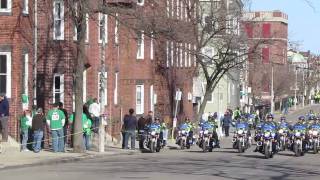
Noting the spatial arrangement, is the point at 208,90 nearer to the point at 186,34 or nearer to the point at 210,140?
the point at 186,34

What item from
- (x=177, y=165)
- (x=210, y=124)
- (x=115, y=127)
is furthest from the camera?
(x=115, y=127)

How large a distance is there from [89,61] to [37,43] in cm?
495

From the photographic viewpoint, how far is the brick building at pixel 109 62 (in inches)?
1160

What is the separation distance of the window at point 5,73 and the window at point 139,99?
53.2ft

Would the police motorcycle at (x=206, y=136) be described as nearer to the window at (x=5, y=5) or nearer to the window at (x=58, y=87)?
the window at (x=58, y=87)

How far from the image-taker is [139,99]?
44188 millimetres

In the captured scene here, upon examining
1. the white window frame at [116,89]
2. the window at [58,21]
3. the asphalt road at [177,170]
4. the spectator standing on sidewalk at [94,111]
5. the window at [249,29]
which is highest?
the window at [249,29]

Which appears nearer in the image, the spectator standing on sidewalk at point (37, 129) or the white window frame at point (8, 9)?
the spectator standing on sidewalk at point (37, 129)

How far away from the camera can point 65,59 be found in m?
32.8

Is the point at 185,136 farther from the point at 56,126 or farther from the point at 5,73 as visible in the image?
the point at 5,73

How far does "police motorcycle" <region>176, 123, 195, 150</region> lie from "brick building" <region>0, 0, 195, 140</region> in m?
4.30

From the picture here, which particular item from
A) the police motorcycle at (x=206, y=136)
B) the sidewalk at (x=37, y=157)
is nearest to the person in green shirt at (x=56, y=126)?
the sidewalk at (x=37, y=157)

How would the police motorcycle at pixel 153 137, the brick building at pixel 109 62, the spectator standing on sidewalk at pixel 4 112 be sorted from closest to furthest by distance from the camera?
the spectator standing on sidewalk at pixel 4 112, the brick building at pixel 109 62, the police motorcycle at pixel 153 137

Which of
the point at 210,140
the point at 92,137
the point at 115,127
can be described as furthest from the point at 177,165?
the point at 115,127
